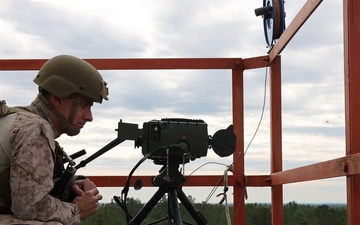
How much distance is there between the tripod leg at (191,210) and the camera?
3.43 meters

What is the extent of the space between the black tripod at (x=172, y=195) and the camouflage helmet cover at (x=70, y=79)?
63cm

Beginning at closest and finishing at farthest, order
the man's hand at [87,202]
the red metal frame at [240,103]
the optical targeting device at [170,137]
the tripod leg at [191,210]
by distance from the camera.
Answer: the man's hand at [87,202] < the optical targeting device at [170,137] < the tripod leg at [191,210] < the red metal frame at [240,103]

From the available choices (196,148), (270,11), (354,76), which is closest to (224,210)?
(196,148)

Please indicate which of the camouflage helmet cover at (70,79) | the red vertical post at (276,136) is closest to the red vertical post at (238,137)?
the red vertical post at (276,136)

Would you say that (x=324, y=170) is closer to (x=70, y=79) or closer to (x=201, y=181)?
(x=70, y=79)

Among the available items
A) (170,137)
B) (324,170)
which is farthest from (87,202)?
(324,170)

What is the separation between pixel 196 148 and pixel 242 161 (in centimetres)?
87

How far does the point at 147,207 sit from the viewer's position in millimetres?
3510

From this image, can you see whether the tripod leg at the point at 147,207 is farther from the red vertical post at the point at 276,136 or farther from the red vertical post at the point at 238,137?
the red vertical post at the point at 276,136

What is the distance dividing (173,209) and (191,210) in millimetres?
122

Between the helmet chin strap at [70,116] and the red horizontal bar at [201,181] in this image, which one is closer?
the helmet chin strap at [70,116]

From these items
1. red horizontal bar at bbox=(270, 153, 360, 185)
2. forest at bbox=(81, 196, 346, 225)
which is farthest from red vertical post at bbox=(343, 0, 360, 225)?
forest at bbox=(81, 196, 346, 225)

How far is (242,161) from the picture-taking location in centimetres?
417

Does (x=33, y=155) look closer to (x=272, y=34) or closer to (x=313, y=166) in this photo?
(x=313, y=166)
